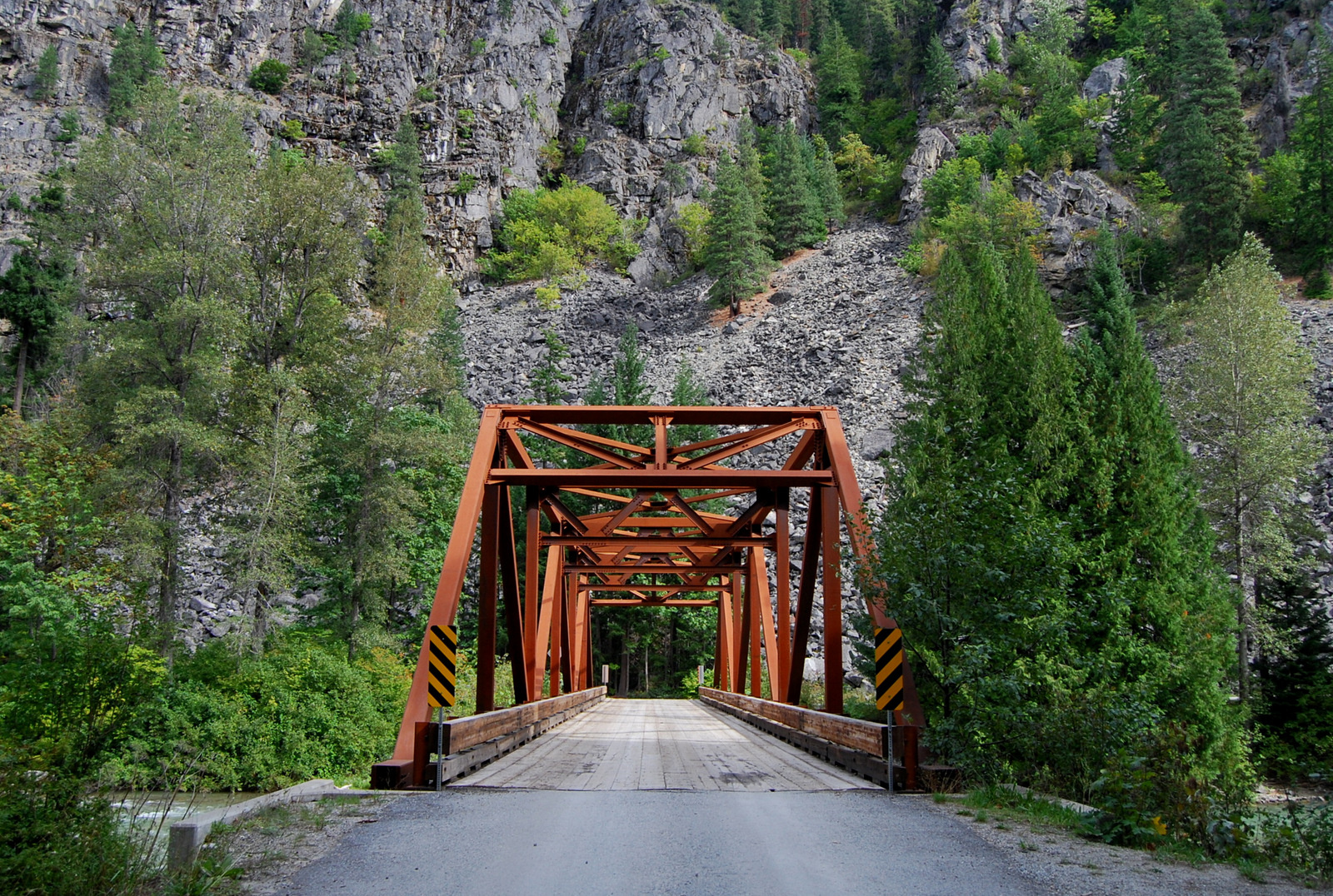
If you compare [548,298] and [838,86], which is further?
[838,86]

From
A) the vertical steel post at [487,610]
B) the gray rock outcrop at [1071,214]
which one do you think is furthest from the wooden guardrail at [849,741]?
the gray rock outcrop at [1071,214]

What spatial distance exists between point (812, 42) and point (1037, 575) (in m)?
98.4

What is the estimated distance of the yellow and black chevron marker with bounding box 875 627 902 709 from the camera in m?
7.13

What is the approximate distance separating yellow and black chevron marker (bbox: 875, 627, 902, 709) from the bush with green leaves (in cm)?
5227

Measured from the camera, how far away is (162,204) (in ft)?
54.2

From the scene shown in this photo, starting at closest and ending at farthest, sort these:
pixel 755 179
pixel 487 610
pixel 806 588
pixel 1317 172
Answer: pixel 487 610 → pixel 806 588 → pixel 1317 172 → pixel 755 179

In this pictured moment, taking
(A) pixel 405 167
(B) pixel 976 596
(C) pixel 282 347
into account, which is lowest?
(B) pixel 976 596

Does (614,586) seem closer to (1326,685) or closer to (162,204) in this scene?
(162,204)

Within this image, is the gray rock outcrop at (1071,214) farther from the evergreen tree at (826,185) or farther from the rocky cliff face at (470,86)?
the rocky cliff face at (470,86)

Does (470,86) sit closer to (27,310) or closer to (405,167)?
(405,167)

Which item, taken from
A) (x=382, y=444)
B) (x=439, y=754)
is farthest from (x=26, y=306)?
(x=439, y=754)

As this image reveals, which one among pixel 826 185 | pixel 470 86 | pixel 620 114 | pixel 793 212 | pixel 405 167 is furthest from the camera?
pixel 620 114

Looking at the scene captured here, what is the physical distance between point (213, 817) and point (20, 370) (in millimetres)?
38491

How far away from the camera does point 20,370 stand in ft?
109
